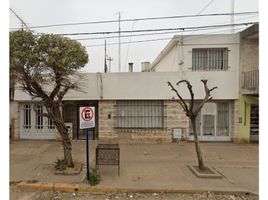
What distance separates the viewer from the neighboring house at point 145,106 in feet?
34.1

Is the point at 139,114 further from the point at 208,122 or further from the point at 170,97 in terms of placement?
the point at 208,122

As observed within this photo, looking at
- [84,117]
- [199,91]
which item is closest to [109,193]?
[84,117]

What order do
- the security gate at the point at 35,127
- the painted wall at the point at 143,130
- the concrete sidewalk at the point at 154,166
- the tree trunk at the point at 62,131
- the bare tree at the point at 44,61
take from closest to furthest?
the concrete sidewalk at the point at 154,166 → the bare tree at the point at 44,61 → the tree trunk at the point at 62,131 → the painted wall at the point at 143,130 → the security gate at the point at 35,127

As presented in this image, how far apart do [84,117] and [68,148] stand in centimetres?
152

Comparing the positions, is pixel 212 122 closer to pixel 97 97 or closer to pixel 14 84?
pixel 97 97

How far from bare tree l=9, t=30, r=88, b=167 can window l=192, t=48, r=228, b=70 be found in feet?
22.2

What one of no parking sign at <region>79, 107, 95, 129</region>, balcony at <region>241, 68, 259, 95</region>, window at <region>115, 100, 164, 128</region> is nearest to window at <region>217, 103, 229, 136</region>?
balcony at <region>241, 68, 259, 95</region>

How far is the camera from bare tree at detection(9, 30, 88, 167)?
5.65m

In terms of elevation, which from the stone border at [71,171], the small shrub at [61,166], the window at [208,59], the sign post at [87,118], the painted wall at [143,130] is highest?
the window at [208,59]

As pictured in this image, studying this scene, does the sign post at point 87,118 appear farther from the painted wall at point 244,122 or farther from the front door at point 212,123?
the painted wall at point 244,122

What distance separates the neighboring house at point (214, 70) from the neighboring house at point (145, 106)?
0.17 feet

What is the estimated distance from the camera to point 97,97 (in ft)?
34.3

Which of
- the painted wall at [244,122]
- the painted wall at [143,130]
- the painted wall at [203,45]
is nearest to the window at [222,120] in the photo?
the painted wall at [244,122]

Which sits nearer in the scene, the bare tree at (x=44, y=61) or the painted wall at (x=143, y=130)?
the bare tree at (x=44, y=61)
